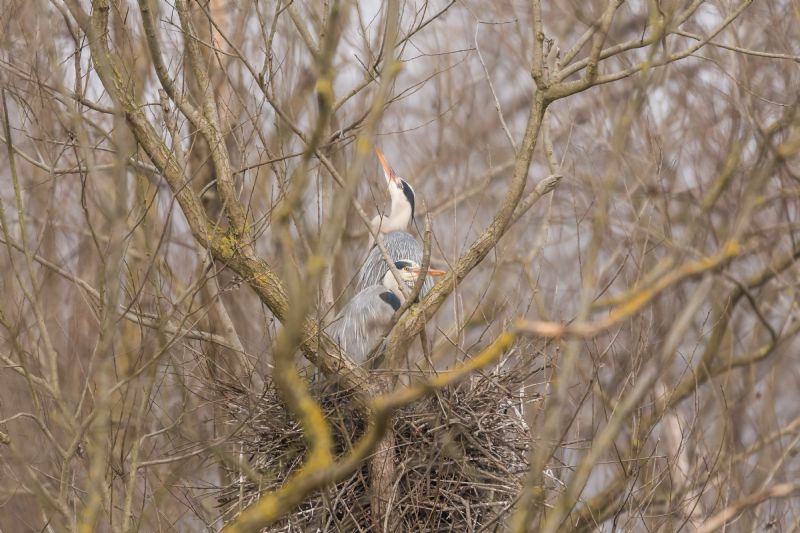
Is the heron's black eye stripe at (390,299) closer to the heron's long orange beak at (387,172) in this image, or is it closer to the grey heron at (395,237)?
the grey heron at (395,237)

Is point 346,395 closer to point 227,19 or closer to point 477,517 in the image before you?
point 477,517

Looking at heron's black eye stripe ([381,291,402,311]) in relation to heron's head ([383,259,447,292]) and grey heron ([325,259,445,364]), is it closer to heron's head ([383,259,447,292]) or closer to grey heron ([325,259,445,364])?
grey heron ([325,259,445,364])

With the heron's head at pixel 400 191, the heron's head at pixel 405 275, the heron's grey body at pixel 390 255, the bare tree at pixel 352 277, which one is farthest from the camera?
the heron's head at pixel 400 191

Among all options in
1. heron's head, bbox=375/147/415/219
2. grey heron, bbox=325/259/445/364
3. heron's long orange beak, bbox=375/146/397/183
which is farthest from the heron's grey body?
grey heron, bbox=325/259/445/364

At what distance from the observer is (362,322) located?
474 cm

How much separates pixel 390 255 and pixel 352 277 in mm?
1605

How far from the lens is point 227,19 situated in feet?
23.8

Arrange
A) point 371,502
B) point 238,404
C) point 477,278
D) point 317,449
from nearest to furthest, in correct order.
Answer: point 317,449
point 371,502
point 238,404
point 477,278

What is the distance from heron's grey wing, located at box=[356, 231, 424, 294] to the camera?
18.2ft

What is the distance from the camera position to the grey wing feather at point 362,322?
4.70 metres

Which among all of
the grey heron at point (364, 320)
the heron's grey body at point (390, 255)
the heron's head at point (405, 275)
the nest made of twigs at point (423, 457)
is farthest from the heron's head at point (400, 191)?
the nest made of twigs at point (423, 457)

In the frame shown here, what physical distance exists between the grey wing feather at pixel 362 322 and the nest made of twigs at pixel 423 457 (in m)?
0.75

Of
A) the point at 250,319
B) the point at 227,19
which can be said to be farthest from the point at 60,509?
→ the point at 227,19

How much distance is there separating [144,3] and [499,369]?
2.08m
